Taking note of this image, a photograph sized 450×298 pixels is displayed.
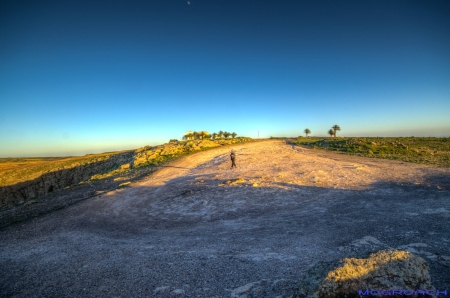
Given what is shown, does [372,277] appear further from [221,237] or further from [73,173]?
[73,173]

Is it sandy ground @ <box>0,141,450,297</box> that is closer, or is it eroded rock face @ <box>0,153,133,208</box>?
sandy ground @ <box>0,141,450,297</box>

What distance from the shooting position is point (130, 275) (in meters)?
5.50

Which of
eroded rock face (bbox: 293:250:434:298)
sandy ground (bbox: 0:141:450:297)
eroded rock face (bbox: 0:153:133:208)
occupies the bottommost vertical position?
eroded rock face (bbox: 0:153:133:208)

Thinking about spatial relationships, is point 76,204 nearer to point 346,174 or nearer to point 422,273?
point 422,273

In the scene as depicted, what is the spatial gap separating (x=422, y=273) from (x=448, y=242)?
4.50 meters

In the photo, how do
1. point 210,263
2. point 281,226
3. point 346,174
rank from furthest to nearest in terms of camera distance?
point 346,174 → point 281,226 → point 210,263

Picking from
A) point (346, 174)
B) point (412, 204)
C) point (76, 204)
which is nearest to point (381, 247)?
point (412, 204)

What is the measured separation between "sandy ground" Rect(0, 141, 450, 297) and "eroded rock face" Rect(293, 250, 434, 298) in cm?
136

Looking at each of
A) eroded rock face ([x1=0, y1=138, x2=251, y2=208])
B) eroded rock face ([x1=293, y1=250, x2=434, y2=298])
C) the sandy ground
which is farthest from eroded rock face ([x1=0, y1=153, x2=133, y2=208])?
eroded rock face ([x1=293, y1=250, x2=434, y2=298])

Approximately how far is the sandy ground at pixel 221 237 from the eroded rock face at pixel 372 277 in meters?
1.36

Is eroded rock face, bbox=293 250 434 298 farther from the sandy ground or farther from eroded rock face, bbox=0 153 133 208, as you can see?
eroded rock face, bbox=0 153 133 208

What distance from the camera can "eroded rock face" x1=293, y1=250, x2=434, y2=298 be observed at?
10.2ft

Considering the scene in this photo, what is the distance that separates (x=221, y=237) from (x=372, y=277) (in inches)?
212

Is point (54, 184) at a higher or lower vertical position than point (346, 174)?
lower
